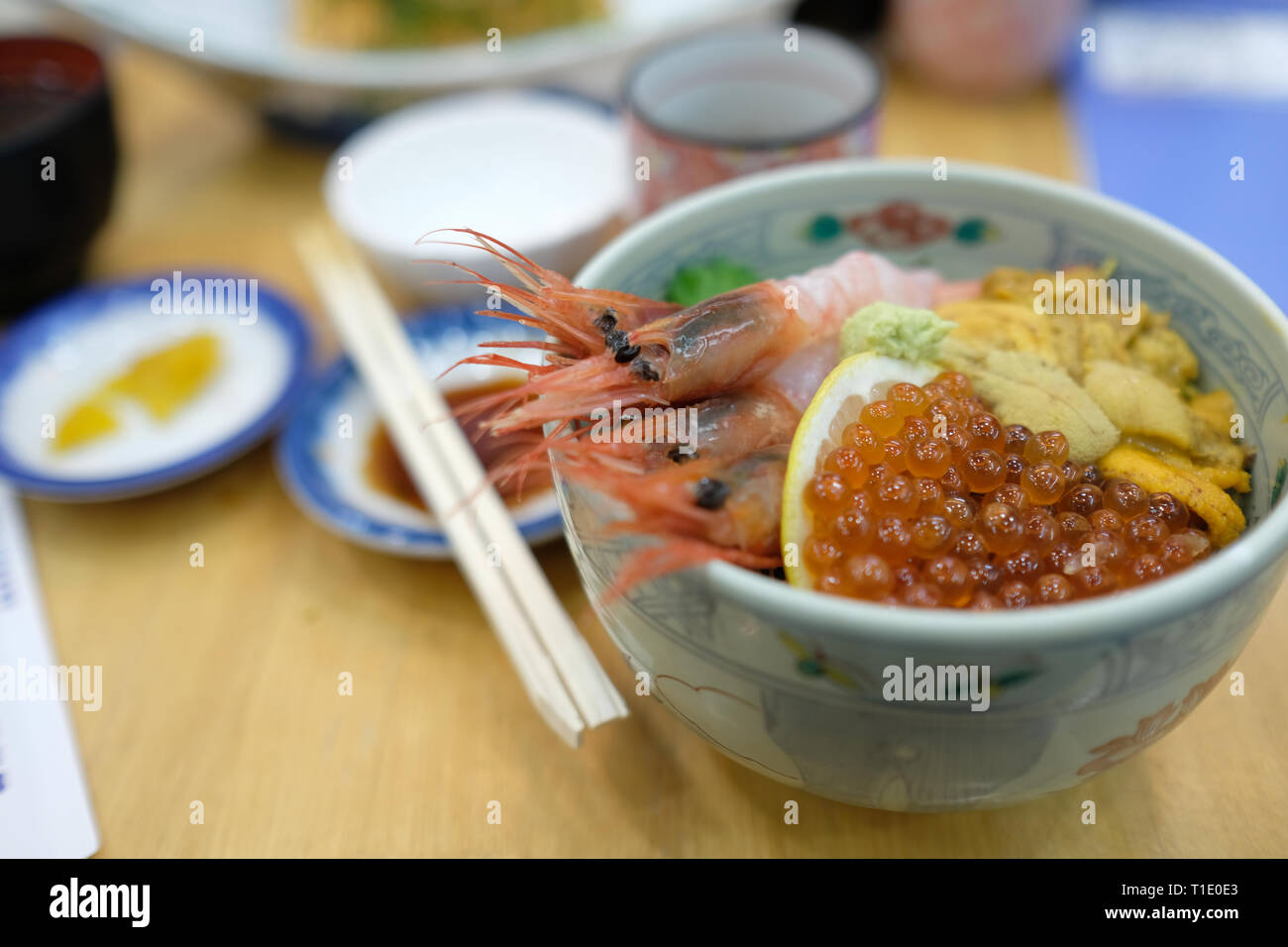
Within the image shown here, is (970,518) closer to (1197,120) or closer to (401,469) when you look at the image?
(401,469)

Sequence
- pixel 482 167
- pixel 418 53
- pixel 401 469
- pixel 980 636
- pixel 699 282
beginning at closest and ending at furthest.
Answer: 1. pixel 980 636
2. pixel 699 282
3. pixel 401 469
4. pixel 482 167
5. pixel 418 53

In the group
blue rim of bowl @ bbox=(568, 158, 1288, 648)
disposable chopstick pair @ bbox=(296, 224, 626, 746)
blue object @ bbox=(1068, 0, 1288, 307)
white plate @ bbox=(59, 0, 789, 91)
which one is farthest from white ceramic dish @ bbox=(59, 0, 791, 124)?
blue rim of bowl @ bbox=(568, 158, 1288, 648)

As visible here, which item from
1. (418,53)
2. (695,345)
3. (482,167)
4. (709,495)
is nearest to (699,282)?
(695,345)

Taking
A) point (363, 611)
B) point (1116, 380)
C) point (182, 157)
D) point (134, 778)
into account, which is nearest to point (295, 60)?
point (182, 157)

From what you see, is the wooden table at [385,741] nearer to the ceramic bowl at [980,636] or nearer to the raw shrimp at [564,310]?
the ceramic bowl at [980,636]

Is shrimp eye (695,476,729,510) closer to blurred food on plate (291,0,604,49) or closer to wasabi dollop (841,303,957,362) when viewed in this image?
wasabi dollop (841,303,957,362)
